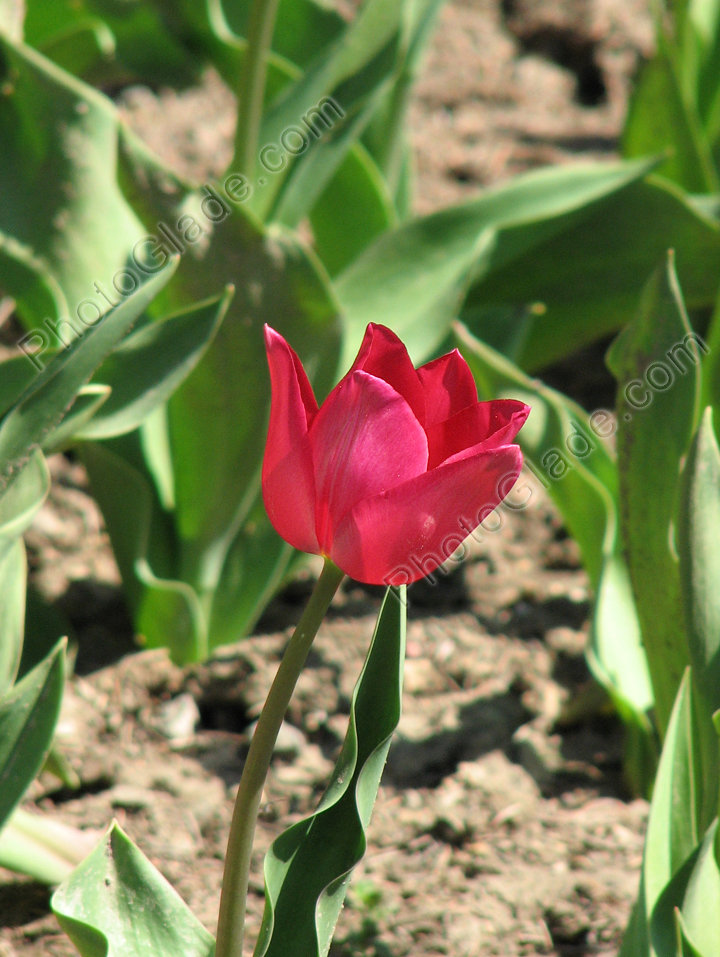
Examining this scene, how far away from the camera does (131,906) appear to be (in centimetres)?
82

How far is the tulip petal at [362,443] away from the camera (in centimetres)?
60

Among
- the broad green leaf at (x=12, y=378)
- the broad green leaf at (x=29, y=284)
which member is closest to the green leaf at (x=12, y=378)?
the broad green leaf at (x=12, y=378)

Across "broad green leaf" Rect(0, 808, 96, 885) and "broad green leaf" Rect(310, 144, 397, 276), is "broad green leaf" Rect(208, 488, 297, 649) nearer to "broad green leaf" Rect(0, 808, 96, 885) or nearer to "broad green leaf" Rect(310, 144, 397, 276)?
"broad green leaf" Rect(0, 808, 96, 885)

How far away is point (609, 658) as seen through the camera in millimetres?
1276

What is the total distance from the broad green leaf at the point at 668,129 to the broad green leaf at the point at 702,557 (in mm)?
1143

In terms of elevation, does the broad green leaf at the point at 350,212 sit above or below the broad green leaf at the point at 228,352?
above

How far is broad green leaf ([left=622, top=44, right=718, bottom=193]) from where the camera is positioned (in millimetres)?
1888

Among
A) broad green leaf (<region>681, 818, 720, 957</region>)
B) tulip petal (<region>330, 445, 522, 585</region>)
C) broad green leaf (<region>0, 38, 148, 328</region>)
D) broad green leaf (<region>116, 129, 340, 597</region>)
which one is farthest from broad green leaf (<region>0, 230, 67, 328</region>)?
broad green leaf (<region>681, 818, 720, 957</region>)

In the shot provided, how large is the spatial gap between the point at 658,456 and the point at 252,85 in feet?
2.40

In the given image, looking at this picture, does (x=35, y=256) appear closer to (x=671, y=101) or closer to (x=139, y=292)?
(x=139, y=292)

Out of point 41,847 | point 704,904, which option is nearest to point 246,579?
point 41,847

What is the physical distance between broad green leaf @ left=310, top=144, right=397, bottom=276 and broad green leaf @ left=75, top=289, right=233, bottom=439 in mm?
725

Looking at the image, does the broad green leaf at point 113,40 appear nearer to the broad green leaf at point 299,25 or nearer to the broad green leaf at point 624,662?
the broad green leaf at point 299,25

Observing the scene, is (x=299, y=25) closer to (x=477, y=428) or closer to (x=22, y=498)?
(x=22, y=498)
